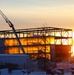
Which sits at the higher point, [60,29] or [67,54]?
[60,29]

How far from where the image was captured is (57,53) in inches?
3492

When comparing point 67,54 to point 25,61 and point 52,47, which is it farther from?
point 25,61

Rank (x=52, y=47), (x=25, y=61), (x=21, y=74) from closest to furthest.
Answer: (x=21, y=74)
(x=25, y=61)
(x=52, y=47)

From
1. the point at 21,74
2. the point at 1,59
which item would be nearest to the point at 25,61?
the point at 1,59

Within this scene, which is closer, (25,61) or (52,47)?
(25,61)

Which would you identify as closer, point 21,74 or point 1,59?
point 21,74

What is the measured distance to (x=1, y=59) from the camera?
52938mm

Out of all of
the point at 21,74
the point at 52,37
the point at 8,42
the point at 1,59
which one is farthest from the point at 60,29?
the point at 21,74

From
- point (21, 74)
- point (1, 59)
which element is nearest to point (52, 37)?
point (1, 59)

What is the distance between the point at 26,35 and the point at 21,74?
60962 millimetres

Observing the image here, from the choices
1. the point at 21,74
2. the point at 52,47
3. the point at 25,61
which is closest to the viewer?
the point at 21,74

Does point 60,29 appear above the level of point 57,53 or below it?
above

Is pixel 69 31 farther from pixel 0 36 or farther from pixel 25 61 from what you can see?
pixel 25 61

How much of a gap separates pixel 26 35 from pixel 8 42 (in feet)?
15.0
